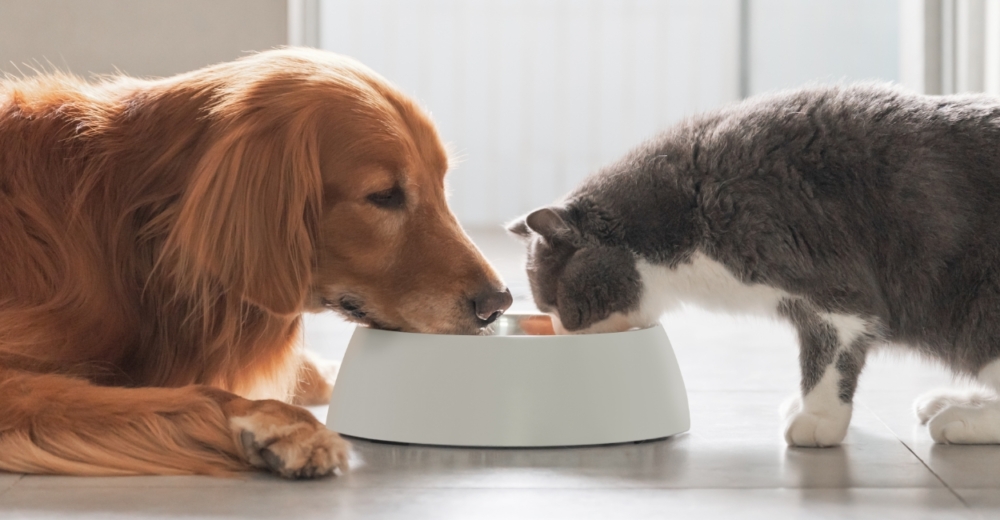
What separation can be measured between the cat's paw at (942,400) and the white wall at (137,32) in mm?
3199

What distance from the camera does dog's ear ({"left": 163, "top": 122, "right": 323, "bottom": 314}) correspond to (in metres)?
1.65

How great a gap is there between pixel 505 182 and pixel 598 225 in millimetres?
3060

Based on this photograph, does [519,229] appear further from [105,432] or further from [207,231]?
[105,432]

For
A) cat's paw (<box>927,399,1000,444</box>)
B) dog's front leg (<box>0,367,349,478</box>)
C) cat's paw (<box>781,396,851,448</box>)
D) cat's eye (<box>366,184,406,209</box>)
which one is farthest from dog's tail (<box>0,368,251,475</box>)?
cat's paw (<box>927,399,1000,444</box>)

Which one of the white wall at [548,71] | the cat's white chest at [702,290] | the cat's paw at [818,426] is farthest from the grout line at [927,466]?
the white wall at [548,71]

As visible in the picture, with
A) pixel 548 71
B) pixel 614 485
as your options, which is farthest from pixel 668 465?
pixel 548 71

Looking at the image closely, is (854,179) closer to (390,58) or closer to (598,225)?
(598,225)

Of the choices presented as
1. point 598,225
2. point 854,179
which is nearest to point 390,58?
point 598,225

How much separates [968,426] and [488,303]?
0.88 metres

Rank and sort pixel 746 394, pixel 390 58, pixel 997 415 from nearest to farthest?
pixel 997 415 < pixel 746 394 < pixel 390 58

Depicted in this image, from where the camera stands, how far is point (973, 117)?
1.83 m

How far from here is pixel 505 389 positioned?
168 centimetres

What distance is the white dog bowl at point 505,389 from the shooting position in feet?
5.53

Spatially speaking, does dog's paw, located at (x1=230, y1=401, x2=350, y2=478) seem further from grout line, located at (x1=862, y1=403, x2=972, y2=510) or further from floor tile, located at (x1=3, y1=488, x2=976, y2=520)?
grout line, located at (x1=862, y1=403, x2=972, y2=510)
